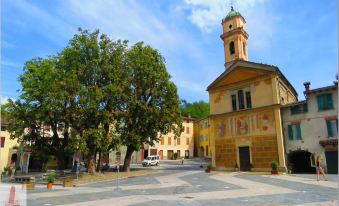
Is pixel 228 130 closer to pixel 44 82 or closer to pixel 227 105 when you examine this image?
pixel 227 105

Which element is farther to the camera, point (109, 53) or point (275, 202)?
point (109, 53)

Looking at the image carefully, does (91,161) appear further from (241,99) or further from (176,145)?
(176,145)

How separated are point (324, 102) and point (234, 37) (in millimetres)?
17878

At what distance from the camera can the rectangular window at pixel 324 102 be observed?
26.4 meters

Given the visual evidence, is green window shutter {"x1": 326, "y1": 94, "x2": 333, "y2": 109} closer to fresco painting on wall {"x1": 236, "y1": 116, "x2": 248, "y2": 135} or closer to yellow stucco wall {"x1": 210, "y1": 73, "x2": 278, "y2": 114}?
yellow stucco wall {"x1": 210, "y1": 73, "x2": 278, "y2": 114}

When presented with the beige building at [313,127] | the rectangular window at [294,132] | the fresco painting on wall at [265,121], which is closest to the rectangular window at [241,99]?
the fresco painting on wall at [265,121]

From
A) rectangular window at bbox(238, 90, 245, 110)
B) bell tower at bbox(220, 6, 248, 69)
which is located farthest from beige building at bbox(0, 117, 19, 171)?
bell tower at bbox(220, 6, 248, 69)

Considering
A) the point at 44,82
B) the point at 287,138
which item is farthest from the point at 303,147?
the point at 44,82

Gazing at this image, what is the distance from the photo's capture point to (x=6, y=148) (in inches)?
1662

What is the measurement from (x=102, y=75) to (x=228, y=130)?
52.5 feet

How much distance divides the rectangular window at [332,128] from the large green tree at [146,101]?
15.5m

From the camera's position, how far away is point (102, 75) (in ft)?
91.2

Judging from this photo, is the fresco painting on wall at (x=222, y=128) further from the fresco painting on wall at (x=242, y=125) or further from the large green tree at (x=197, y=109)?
the large green tree at (x=197, y=109)

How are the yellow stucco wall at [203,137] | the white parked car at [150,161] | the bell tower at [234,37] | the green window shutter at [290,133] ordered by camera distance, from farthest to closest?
the yellow stucco wall at [203,137] < the white parked car at [150,161] < the bell tower at [234,37] < the green window shutter at [290,133]
